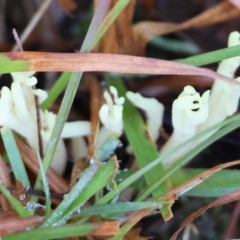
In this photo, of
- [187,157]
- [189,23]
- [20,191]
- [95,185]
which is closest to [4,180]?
[20,191]

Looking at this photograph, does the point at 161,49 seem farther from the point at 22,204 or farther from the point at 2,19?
the point at 22,204

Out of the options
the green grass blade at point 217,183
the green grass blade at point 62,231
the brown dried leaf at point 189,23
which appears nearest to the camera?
the green grass blade at point 62,231

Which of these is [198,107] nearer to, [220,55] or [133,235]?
[220,55]

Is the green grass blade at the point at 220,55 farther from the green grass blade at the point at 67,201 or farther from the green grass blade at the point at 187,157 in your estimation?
the green grass blade at the point at 67,201

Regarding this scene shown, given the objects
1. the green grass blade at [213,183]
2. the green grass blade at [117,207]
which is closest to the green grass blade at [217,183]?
the green grass blade at [213,183]

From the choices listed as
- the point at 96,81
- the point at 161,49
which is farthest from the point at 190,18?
the point at 96,81
